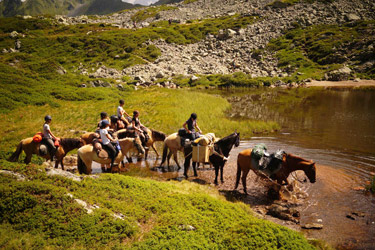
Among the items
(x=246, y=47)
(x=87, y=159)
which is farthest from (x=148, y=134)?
(x=246, y=47)

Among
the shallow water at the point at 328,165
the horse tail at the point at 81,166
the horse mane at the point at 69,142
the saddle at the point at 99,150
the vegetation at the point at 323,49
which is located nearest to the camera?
the shallow water at the point at 328,165

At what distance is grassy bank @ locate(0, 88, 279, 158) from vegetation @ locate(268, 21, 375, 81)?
3544 centimetres

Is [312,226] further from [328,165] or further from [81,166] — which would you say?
[81,166]

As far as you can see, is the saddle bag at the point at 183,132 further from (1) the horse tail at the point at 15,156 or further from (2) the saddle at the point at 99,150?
(1) the horse tail at the point at 15,156

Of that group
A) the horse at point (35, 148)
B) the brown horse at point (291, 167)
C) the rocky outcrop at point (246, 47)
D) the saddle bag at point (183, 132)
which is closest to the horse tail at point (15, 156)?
the horse at point (35, 148)

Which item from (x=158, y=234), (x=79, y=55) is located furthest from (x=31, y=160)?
(x=79, y=55)

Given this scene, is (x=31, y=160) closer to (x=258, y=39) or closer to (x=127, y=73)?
(x=127, y=73)

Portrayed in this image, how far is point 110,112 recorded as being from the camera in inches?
981

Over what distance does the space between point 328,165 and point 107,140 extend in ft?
42.5

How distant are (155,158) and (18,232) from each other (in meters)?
10.8

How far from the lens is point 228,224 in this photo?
6.91 m

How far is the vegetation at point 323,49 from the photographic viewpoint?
53125 mm

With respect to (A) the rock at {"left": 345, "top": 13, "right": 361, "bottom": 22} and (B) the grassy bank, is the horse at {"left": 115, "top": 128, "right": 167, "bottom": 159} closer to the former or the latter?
(B) the grassy bank

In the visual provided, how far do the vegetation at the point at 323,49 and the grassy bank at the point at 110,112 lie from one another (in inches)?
1395
